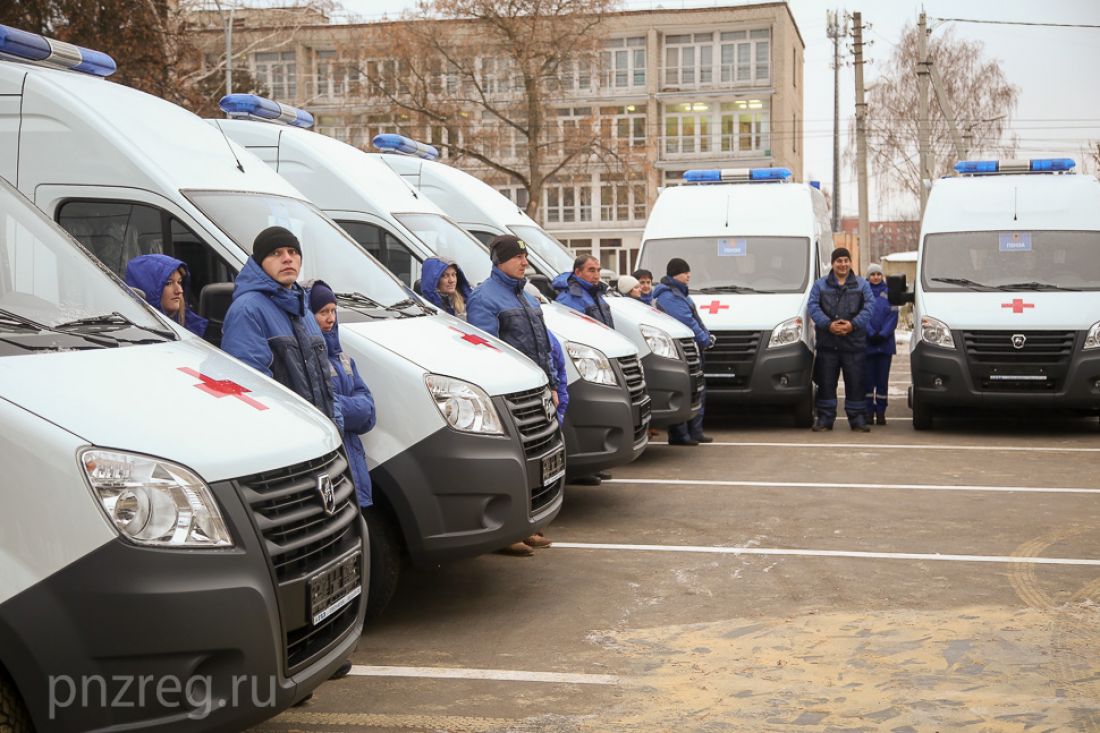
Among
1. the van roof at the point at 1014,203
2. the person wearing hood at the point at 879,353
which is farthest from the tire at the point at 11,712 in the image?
the van roof at the point at 1014,203

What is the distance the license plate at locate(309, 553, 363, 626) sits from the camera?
13.0ft

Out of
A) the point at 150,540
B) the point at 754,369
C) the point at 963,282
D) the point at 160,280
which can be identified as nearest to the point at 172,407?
the point at 150,540

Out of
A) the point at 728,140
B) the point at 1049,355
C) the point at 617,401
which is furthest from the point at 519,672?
the point at 728,140

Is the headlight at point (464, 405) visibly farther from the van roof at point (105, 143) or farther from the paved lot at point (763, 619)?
the van roof at point (105, 143)

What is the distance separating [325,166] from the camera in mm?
9227

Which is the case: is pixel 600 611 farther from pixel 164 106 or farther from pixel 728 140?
pixel 728 140

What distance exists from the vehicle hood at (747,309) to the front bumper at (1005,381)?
1345mm

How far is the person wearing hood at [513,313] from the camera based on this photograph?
7820mm

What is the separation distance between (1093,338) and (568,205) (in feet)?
177

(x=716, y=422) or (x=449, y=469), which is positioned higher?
(x=449, y=469)

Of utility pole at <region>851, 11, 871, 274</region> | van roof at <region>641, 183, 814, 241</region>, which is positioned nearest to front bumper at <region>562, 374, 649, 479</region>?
van roof at <region>641, 183, 814, 241</region>

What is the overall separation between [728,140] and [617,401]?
58577 millimetres

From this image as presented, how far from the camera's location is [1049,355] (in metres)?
12.5

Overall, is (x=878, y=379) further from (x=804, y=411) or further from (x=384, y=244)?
(x=384, y=244)
